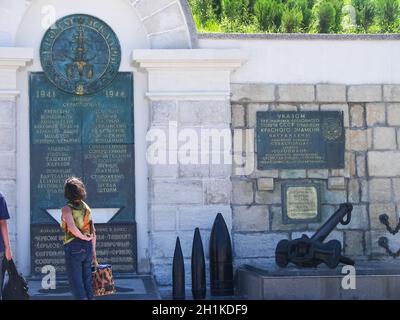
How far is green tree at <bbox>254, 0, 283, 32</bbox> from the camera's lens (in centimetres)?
1516

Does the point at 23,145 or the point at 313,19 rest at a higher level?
the point at 313,19

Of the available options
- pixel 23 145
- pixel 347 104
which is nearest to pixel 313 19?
pixel 347 104

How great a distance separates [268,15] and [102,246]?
6088 mm

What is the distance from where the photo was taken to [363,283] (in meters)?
9.69

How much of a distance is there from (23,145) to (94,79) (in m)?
1.16

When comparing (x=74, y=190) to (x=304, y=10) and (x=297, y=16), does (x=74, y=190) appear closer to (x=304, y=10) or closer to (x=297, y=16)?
(x=297, y=16)

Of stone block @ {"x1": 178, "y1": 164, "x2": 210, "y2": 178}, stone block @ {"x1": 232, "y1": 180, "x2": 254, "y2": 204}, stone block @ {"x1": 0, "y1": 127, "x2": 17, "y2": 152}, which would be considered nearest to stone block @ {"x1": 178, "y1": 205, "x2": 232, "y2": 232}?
stone block @ {"x1": 232, "y1": 180, "x2": 254, "y2": 204}

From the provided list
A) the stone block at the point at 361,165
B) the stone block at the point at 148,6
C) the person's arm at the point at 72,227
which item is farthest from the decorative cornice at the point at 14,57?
the stone block at the point at 361,165

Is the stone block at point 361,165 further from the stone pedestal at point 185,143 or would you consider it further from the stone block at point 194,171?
the stone block at point 194,171

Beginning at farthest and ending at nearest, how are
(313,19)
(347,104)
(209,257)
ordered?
(313,19)
(347,104)
(209,257)

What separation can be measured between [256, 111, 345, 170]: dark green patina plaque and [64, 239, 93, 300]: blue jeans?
10.8 feet

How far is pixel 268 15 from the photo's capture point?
15188mm

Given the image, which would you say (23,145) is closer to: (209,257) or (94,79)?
(94,79)

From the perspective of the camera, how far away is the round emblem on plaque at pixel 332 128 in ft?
36.7
